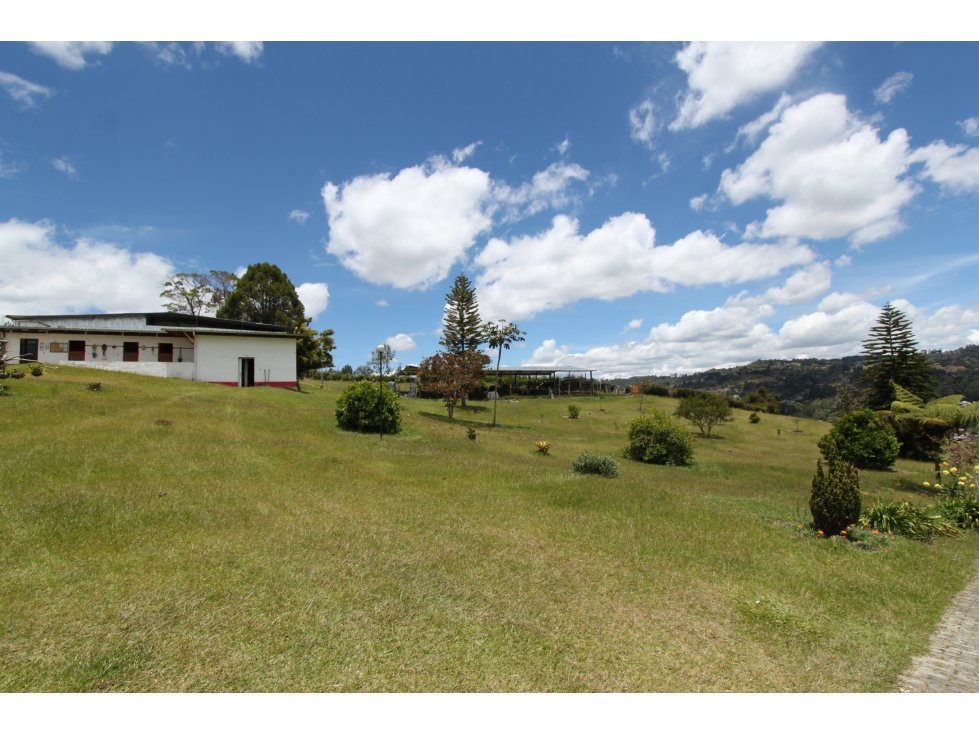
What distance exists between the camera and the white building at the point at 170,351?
2903 centimetres

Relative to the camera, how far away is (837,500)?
344 inches

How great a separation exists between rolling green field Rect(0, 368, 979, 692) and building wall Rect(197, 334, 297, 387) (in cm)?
1539

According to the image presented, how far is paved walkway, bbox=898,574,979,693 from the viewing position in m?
4.29

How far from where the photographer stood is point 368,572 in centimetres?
664

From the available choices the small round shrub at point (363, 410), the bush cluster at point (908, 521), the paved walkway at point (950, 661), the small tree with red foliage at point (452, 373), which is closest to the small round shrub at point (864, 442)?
→ the bush cluster at point (908, 521)

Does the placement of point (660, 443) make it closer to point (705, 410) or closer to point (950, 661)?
point (705, 410)

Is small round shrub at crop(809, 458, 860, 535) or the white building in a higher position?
the white building

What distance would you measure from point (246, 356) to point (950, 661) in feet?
111

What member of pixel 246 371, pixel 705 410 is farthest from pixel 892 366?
pixel 246 371

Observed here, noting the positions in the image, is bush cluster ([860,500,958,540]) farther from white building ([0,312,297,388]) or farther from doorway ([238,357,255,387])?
doorway ([238,357,255,387])

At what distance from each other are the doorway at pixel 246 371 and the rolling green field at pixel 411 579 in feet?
51.3

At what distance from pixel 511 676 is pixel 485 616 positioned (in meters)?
1.19

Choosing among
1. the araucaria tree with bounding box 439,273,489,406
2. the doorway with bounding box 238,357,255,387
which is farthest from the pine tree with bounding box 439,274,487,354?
the doorway with bounding box 238,357,255,387

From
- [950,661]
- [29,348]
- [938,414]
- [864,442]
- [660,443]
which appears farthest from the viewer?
[29,348]
